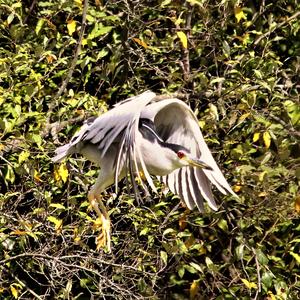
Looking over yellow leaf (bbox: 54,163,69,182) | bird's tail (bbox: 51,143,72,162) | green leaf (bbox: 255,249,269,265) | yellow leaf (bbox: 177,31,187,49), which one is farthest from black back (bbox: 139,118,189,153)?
green leaf (bbox: 255,249,269,265)

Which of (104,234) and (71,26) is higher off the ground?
(71,26)

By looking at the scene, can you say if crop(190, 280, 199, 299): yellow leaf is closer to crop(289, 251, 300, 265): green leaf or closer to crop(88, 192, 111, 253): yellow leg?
crop(289, 251, 300, 265): green leaf

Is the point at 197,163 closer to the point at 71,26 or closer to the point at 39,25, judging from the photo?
the point at 71,26

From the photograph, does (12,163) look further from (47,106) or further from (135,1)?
(135,1)

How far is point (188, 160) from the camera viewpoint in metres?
3.29

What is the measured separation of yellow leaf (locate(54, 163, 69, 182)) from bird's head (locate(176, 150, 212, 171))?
30.7 inches

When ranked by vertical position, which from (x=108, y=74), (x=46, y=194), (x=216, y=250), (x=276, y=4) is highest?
(x=276, y=4)

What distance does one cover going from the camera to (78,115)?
425 cm

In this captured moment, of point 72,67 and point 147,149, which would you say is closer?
point 147,149

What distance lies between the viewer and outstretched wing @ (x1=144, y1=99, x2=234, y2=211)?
3.55 m

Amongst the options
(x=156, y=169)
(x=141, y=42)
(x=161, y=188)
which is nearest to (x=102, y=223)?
(x=156, y=169)

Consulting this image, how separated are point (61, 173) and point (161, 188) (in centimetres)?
45

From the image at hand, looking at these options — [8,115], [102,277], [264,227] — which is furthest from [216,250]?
[8,115]

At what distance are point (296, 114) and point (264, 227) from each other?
0.55m
